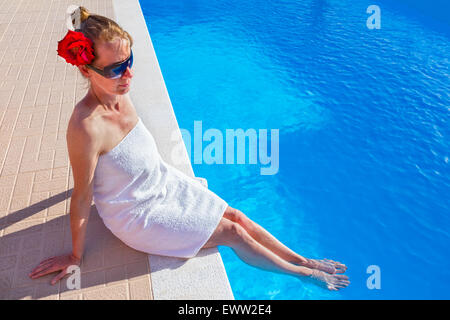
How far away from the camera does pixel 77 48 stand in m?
1.56

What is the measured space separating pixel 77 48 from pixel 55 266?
1.34 m

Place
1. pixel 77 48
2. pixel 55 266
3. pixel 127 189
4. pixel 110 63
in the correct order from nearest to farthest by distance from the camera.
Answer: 1. pixel 77 48
2. pixel 110 63
3. pixel 127 189
4. pixel 55 266

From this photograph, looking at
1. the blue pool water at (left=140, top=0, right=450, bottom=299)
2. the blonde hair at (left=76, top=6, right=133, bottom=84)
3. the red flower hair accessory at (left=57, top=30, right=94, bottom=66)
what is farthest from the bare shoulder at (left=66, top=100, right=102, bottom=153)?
the blue pool water at (left=140, top=0, right=450, bottom=299)

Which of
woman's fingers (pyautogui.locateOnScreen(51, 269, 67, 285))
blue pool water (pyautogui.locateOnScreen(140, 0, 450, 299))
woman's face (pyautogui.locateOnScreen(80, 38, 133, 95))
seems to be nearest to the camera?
woman's face (pyautogui.locateOnScreen(80, 38, 133, 95))

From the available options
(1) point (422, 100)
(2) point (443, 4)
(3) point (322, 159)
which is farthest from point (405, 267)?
(2) point (443, 4)

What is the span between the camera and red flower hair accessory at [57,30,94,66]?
5.11 feet

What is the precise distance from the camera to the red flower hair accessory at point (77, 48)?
156 cm

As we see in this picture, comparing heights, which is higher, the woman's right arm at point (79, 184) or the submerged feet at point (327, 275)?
the woman's right arm at point (79, 184)

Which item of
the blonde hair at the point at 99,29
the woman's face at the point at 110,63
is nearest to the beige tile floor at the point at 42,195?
the woman's face at the point at 110,63

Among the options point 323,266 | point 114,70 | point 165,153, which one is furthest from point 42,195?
point 323,266

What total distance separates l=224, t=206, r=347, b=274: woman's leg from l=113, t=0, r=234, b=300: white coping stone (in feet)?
0.90

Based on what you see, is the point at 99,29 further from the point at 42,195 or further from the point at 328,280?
the point at 328,280

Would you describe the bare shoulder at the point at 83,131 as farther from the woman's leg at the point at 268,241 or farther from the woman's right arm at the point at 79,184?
the woman's leg at the point at 268,241

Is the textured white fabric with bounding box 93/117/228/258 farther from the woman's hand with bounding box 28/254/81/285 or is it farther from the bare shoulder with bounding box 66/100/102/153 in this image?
the woman's hand with bounding box 28/254/81/285
